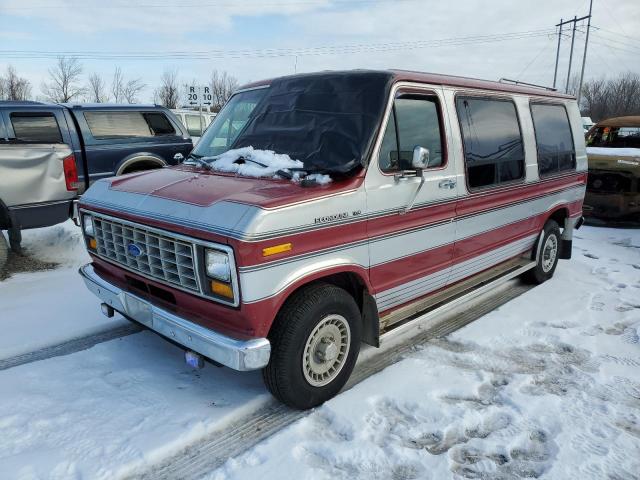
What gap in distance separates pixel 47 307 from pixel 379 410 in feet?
11.9

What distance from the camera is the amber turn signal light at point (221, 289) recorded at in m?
2.92

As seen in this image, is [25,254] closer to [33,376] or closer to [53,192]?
[53,192]

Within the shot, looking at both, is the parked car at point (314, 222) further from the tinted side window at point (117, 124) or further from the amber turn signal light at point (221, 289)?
the tinted side window at point (117, 124)

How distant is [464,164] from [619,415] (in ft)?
7.36

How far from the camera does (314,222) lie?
10.3 ft

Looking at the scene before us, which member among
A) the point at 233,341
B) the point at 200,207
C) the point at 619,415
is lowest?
the point at 619,415

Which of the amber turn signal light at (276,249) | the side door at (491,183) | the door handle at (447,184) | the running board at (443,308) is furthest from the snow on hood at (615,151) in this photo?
the amber turn signal light at (276,249)

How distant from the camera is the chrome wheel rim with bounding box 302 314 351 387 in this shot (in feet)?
10.9

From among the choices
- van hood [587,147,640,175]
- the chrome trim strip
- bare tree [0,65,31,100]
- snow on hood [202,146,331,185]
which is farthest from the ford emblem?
bare tree [0,65,31,100]

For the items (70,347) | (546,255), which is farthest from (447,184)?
(70,347)

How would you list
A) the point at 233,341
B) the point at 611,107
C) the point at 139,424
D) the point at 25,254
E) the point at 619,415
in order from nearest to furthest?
the point at 233,341, the point at 139,424, the point at 619,415, the point at 25,254, the point at 611,107

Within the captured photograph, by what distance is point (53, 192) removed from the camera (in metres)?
6.28

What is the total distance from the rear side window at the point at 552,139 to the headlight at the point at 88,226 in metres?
4.63

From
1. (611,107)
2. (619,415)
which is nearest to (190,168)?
(619,415)
